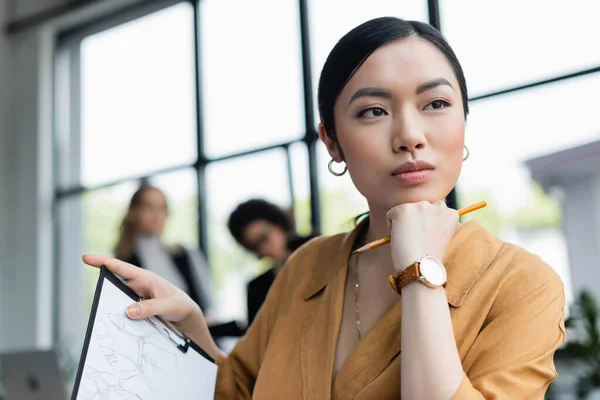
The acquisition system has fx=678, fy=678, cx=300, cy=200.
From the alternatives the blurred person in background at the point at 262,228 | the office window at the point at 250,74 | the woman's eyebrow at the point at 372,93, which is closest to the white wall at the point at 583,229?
the blurred person in background at the point at 262,228

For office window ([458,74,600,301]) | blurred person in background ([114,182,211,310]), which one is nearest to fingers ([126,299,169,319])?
office window ([458,74,600,301])

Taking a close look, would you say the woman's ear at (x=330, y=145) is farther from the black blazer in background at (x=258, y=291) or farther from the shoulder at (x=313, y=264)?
the black blazer in background at (x=258, y=291)

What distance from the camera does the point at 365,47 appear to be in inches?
40.4

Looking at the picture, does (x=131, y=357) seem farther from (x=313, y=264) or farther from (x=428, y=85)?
(x=428, y=85)

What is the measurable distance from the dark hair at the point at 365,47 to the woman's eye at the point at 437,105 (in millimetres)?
80

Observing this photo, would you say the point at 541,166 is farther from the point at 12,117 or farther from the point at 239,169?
the point at 12,117

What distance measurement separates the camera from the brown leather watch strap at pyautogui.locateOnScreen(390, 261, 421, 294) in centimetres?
88

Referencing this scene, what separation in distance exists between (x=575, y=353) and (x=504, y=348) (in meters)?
2.17

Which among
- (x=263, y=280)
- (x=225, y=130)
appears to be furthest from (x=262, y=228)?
(x=225, y=130)

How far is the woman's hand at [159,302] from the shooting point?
3.34 ft

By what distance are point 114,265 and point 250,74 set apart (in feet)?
12.5

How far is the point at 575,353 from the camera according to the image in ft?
9.16

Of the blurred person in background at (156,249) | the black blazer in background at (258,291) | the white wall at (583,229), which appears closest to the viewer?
the black blazer in background at (258,291)

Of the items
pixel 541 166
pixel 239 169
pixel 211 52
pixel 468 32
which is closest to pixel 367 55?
pixel 541 166
